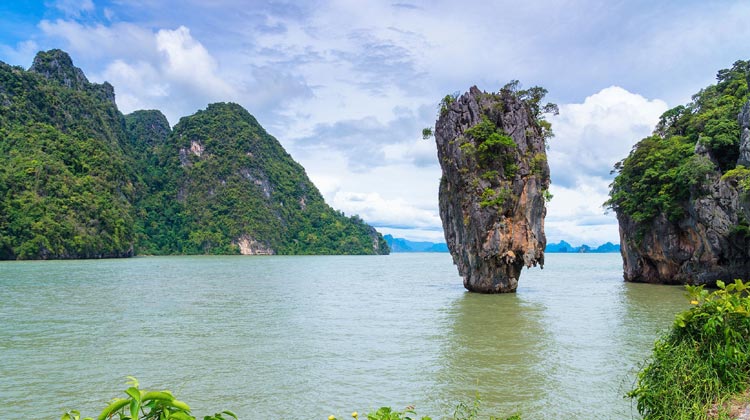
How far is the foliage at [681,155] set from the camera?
25766 millimetres

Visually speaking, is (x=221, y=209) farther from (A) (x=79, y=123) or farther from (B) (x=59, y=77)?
(B) (x=59, y=77)

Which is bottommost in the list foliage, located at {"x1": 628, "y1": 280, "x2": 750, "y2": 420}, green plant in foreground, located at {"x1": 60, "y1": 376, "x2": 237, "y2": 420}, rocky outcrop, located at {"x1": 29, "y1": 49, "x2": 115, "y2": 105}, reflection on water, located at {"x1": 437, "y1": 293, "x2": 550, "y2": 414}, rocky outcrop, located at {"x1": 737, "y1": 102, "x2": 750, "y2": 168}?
reflection on water, located at {"x1": 437, "y1": 293, "x2": 550, "y2": 414}

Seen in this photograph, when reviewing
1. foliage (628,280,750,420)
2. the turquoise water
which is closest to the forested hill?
the turquoise water

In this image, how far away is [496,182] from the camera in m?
25.0

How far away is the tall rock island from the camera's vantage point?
77.7ft

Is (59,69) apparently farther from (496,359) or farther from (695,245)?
(496,359)

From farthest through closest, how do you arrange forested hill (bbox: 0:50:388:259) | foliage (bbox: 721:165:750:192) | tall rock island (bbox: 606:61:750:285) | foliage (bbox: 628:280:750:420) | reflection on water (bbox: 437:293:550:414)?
forested hill (bbox: 0:50:388:259), tall rock island (bbox: 606:61:750:285), foliage (bbox: 721:165:750:192), reflection on water (bbox: 437:293:550:414), foliage (bbox: 628:280:750:420)

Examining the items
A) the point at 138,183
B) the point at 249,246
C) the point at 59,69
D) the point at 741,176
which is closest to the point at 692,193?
the point at 741,176

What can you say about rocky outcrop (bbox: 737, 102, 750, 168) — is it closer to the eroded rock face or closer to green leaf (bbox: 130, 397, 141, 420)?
the eroded rock face

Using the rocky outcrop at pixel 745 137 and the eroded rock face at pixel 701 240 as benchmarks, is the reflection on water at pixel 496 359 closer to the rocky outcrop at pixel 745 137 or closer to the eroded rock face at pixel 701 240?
the rocky outcrop at pixel 745 137

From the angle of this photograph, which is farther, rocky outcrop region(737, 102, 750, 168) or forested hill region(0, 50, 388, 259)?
forested hill region(0, 50, 388, 259)

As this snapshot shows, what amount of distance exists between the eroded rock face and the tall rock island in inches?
1.6

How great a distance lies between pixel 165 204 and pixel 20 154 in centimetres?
3838

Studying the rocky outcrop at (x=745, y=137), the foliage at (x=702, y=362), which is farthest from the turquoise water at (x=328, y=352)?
the rocky outcrop at (x=745, y=137)
